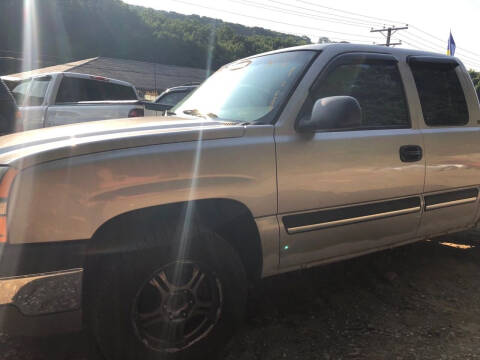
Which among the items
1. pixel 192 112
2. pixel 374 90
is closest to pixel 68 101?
pixel 192 112

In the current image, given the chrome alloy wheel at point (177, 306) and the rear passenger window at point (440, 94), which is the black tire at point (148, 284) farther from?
the rear passenger window at point (440, 94)

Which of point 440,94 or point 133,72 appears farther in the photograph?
point 133,72

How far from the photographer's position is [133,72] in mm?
24359

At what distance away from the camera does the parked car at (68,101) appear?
6453mm

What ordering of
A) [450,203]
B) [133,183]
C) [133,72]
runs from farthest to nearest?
[133,72] → [450,203] → [133,183]

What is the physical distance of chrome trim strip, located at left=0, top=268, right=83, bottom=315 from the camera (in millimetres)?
1607

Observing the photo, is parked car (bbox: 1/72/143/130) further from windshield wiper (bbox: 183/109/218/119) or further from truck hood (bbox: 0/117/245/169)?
truck hood (bbox: 0/117/245/169)

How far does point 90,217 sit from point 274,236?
3.36 feet

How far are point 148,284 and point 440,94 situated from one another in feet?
8.97

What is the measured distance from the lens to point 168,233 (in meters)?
1.88

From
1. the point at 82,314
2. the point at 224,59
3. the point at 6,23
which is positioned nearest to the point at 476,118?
the point at 82,314

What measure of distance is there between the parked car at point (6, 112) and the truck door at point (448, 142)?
530 centimetres

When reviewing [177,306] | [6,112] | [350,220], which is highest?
[6,112]

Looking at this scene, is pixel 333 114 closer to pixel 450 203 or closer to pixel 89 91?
pixel 450 203
